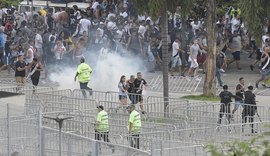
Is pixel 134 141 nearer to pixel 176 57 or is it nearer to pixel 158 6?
pixel 158 6

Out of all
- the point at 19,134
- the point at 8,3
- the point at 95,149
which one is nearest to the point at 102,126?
A: the point at 19,134

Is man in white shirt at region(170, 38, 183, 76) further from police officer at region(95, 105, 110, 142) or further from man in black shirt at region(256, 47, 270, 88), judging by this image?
police officer at region(95, 105, 110, 142)

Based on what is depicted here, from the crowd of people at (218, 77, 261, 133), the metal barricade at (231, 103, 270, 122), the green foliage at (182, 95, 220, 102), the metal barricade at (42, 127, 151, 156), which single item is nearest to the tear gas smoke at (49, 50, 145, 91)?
the green foliage at (182, 95, 220, 102)

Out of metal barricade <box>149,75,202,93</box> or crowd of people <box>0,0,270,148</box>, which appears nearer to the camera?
metal barricade <box>149,75,202,93</box>

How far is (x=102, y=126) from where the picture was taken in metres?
21.8

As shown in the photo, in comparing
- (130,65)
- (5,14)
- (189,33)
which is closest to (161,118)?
(130,65)

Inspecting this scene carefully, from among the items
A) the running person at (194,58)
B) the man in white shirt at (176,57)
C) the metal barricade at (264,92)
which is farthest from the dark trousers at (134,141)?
the man in white shirt at (176,57)

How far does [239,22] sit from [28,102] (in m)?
17.1

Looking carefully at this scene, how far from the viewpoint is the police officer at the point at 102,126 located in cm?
2153

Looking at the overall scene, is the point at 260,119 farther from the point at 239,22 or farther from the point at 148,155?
the point at 239,22

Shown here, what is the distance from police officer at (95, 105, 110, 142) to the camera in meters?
21.5

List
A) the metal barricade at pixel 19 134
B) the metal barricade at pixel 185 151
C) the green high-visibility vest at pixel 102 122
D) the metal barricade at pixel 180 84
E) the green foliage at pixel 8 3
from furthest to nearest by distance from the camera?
the green foliage at pixel 8 3 → the metal barricade at pixel 180 84 → the green high-visibility vest at pixel 102 122 → the metal barricade at pixel 19 134 → the metal barricade at pixel 185 151

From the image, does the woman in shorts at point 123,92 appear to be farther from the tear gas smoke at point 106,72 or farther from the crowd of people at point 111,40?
the crowd of people at point 111,40

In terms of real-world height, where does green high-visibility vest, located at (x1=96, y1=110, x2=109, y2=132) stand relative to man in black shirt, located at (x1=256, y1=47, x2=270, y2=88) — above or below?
below
